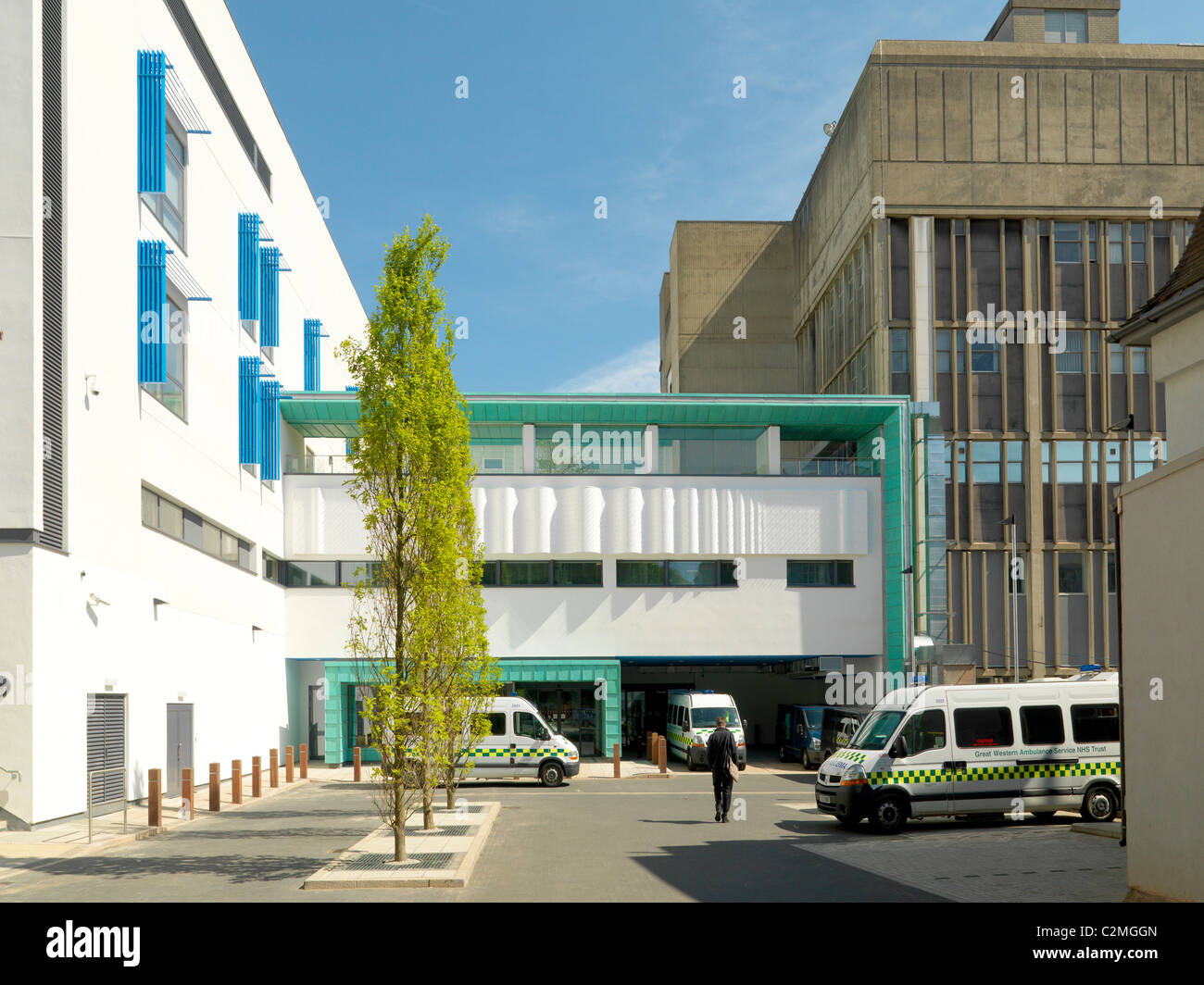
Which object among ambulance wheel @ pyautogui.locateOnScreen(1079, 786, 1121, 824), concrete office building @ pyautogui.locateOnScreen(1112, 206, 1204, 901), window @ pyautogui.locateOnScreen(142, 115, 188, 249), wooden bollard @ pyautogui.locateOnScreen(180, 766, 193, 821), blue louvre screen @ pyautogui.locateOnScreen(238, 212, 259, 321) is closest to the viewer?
concrete office building @ pyautogui.locateOnScreen(1112, 206, 1204, 901)

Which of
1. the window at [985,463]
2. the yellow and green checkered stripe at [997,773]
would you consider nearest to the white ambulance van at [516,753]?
the yellow and green checkered stripe at [997,773]

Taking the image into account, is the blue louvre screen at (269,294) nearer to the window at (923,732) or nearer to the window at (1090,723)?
the window at (923,732)

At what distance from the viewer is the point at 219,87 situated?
1198 inches

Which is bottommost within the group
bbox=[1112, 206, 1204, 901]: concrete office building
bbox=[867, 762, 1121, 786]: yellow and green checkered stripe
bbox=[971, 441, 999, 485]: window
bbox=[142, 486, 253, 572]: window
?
bbox=[867, 762, 1121, 786]: yellow and green checkered stripe

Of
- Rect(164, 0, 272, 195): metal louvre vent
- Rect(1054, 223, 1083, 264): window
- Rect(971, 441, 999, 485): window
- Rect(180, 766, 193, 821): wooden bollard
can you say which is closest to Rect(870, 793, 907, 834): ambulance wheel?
Rect(180, 766, 193, 821): wooden bollard

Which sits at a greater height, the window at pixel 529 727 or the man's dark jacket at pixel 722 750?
the man's dark jacket at pixel 722 750

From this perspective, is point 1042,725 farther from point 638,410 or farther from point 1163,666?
point 638,410

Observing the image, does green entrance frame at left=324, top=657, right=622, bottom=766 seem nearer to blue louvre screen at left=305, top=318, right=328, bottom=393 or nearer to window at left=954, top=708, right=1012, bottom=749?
blue louvre screen at left=305, top=318, right=328, bottom=393

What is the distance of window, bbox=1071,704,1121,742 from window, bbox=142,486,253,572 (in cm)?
1749

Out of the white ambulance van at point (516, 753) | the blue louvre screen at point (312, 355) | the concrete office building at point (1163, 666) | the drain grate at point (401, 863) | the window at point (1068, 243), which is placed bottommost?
the white ambulance van at point (516, 753)

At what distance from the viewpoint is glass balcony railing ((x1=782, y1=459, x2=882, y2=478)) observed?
3828 cm

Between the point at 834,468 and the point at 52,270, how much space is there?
2507cm

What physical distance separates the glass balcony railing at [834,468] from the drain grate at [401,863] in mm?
24460

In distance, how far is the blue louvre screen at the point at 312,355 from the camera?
41.5 metres
